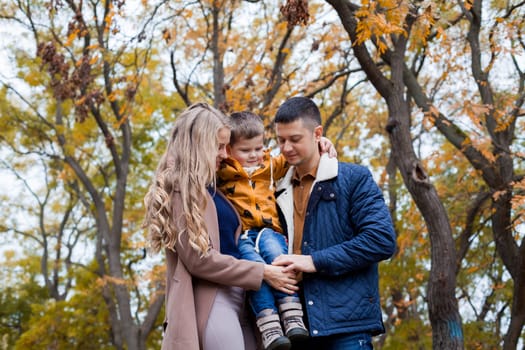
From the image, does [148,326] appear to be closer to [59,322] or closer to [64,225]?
[59,322]

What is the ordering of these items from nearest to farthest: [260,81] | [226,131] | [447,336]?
[226,131]
[447,336]
[260,81]

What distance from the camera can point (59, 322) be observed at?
52.9ft

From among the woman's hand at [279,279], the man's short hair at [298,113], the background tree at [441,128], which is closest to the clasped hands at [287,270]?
the woman's hand at [279,279]

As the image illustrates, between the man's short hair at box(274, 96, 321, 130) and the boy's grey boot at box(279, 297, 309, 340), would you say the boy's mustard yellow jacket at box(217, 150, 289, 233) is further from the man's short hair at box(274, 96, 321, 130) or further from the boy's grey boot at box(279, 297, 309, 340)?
the boy's grey boot at box(279, 297, 309, 340)

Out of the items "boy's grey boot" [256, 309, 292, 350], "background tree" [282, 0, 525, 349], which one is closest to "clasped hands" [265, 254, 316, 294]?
"boy's grey boot" [256, 309, 292, 350]

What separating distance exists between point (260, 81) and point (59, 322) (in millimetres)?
8114

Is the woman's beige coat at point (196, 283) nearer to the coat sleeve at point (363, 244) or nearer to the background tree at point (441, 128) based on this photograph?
the coat sleeve at point (363, 244)

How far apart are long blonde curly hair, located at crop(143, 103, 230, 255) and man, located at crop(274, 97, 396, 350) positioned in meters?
0.40

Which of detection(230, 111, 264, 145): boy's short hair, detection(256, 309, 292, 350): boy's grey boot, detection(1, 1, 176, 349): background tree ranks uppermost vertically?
detection(1, 1, 176, 349): background tree

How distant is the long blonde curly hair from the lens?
330 cm

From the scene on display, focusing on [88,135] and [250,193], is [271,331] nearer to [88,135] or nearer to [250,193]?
[250,193]

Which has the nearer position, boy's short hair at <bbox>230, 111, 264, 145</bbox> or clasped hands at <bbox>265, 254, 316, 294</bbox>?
clasped hands at <bbox>265, 254, 316, 294</bbox>

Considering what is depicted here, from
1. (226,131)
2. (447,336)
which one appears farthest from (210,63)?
(226,131)

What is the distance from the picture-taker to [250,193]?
3539 millimetres
